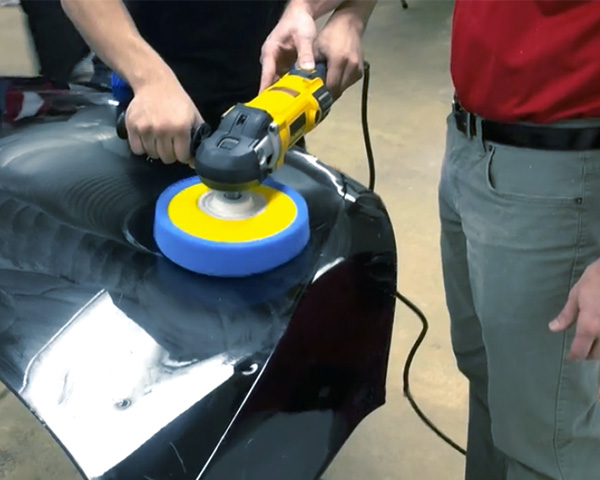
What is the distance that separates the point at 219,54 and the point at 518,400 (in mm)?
537

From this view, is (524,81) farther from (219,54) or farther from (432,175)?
(432,175)

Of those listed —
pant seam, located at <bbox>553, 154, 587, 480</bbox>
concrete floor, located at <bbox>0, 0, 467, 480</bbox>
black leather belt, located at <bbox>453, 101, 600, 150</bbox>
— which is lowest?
concrete floor, located at <bbox>0, 0, 467, 480</bbox>

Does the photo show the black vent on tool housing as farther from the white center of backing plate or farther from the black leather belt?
the black leather belt

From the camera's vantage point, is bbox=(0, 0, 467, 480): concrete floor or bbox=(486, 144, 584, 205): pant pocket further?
bbox=(0, 0, 467, 480): concrete floor

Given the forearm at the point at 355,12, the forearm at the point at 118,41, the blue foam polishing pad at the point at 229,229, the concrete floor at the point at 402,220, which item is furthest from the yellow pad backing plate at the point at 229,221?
the concrete floor at the point at 402,220

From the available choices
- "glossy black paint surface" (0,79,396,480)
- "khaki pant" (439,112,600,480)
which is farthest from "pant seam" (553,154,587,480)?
"glossy black paint surface" (0,79,396,480)

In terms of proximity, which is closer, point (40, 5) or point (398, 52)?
point (40, 5)

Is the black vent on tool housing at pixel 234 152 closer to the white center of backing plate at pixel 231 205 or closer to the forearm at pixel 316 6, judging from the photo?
the white center of backing plate at pixel 231 205

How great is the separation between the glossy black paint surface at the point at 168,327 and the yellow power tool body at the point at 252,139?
0.09 meters

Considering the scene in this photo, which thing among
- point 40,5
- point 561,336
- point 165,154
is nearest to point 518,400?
point 561,336

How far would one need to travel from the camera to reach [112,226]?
72 cm

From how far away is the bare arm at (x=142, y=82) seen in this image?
68 centimetres

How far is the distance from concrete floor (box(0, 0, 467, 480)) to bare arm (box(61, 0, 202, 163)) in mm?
597

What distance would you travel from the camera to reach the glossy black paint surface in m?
0.53
